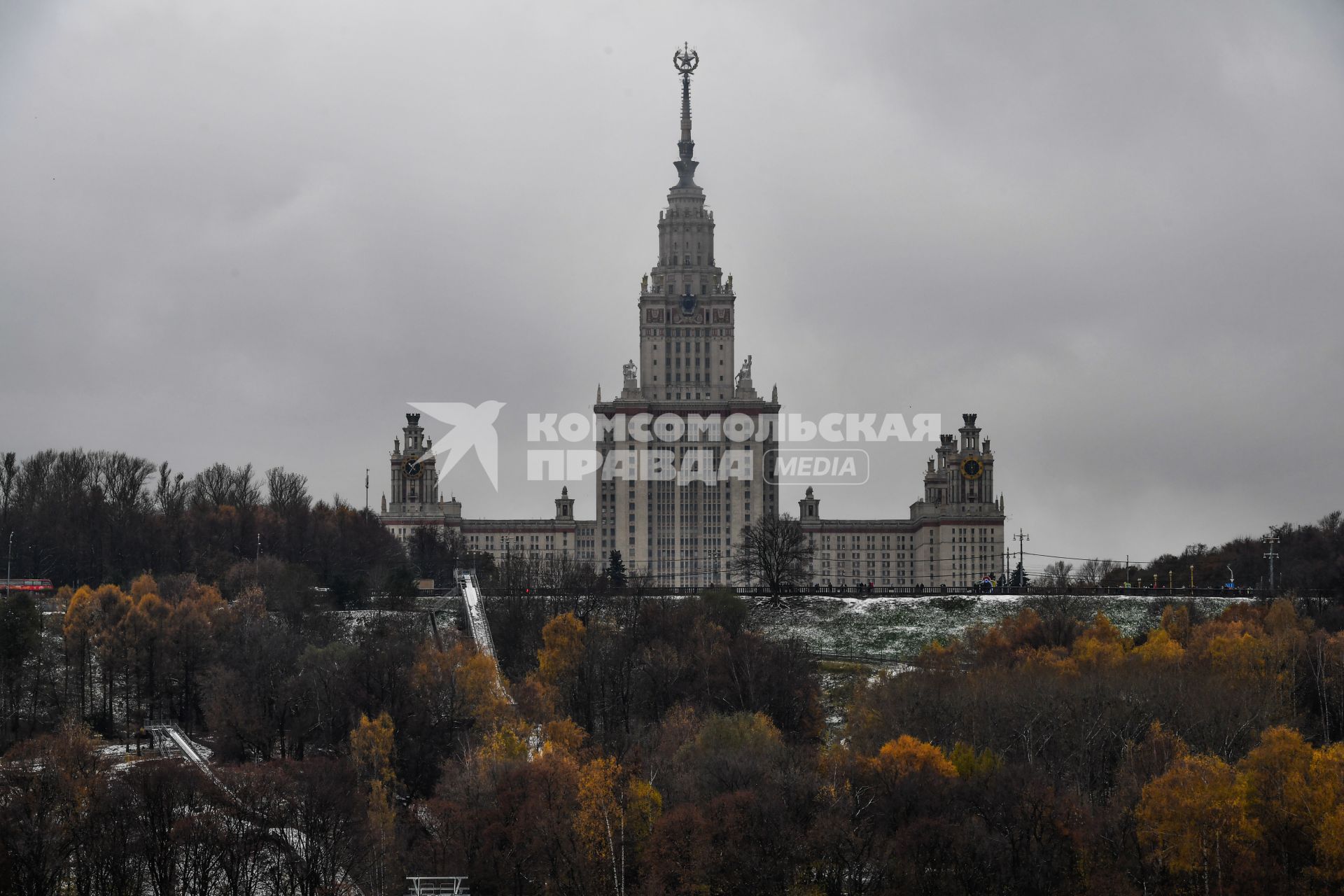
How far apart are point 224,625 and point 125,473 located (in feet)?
211

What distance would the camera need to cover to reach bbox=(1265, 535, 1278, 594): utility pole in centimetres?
16085

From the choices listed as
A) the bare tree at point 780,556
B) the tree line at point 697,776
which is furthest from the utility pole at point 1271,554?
the tree line at point 697,776

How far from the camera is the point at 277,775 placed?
87312mm

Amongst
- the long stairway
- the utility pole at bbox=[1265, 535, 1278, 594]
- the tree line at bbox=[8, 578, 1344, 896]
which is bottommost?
the tree line at bbox=[8, 578, 1344, 896]

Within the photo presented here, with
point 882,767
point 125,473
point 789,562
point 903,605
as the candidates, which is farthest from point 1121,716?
point 125,473

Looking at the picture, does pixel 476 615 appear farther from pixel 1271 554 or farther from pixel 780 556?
pixel 1271 554

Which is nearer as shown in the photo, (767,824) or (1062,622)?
(767,824)

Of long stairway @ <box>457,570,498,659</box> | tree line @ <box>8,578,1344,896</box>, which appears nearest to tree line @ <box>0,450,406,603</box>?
long stairway @ <box>457,570,498,659</box>

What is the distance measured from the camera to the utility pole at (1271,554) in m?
161

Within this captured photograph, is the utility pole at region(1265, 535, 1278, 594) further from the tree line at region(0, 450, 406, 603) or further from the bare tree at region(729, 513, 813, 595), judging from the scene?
the tree line at region(0, 450, 406, 603)

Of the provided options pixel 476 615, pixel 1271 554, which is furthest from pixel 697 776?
pixel 1271 554

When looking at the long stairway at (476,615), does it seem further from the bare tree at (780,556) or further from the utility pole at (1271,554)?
the utility pole at (1271,554)

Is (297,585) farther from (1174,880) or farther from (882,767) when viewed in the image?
(1174,880)

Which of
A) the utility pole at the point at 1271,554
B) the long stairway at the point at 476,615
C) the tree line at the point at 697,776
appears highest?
the utility pole at the point at 1271,554
